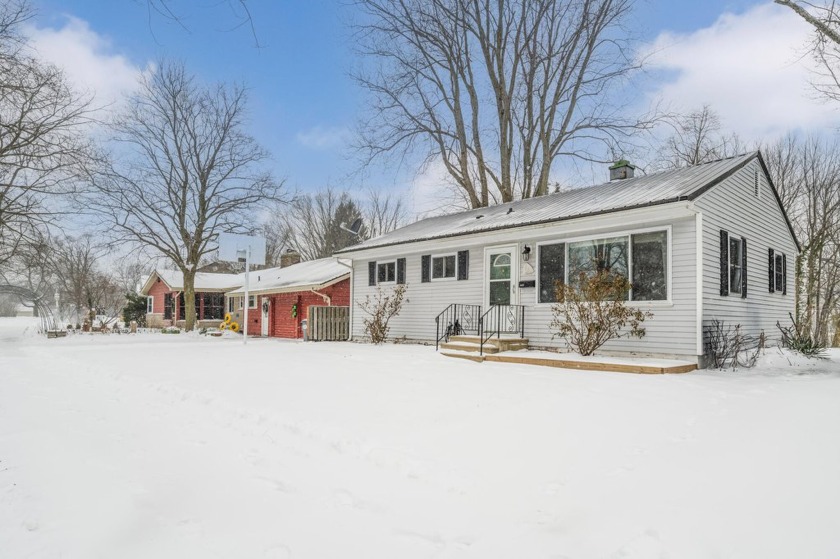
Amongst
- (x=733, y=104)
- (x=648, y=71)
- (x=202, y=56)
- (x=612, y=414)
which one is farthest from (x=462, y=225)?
(x=733, y=104)

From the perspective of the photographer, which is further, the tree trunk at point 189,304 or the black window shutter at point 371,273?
the tree trunk at point 189,304

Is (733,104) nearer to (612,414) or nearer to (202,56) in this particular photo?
(612,414)

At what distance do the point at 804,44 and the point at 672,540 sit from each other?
13.1 metres

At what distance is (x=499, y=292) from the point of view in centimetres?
1216

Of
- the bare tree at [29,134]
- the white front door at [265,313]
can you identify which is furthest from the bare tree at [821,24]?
the white front door at [265,313]

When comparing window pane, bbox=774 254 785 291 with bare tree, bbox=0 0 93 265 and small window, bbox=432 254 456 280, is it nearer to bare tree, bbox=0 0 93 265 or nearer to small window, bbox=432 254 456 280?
small window, bbox=432 254 456 280

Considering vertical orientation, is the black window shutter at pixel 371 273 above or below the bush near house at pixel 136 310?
above

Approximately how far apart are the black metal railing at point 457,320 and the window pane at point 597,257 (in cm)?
290

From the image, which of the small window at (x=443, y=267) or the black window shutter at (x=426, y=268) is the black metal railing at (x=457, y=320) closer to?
the small window at (x=443, y=267)

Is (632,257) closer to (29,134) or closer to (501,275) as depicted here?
(501,275)

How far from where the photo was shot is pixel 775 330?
40.8 ft

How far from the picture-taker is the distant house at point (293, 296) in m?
19.4

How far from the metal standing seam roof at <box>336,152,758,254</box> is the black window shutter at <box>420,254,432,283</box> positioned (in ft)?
2.17

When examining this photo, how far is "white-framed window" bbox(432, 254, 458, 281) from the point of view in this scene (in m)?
13.5
